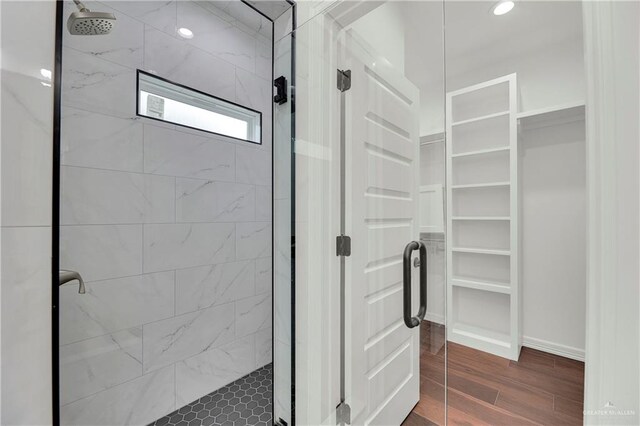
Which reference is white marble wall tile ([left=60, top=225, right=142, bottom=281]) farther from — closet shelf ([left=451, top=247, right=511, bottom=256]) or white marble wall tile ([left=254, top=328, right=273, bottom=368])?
closet shelf ([left=451, top=247, right=511, bottom=256])

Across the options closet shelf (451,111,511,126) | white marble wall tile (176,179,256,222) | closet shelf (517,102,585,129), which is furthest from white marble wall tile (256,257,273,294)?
closet shelf (517,102,585,129)

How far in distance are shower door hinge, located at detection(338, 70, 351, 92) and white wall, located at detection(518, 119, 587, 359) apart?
69.5 inches

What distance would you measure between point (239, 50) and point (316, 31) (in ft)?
3.65

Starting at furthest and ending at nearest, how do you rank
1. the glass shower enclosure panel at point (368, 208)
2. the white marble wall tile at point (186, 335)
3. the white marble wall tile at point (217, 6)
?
the white marble wall tile at point (217, 6) < the white marble wall tile at point (186, 335) < the glass shower enclosure panel at point (368, 208)

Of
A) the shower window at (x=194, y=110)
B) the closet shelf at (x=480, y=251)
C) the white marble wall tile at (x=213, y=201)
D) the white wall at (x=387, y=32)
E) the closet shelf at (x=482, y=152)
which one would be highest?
the white wall at (x=387, y=32)

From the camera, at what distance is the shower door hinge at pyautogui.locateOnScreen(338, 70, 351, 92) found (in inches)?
45.9

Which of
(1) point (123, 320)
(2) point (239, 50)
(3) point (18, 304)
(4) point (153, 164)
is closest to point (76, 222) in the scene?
(4) point (153, 164)

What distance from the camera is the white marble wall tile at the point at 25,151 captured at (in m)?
0.60

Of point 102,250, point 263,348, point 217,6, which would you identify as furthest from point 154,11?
point 263,348

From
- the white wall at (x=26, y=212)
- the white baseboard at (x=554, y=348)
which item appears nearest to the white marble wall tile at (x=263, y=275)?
the white wall at (x=26, y=212)

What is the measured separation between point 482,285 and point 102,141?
9.40 feet

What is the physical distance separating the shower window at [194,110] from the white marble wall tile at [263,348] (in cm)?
155

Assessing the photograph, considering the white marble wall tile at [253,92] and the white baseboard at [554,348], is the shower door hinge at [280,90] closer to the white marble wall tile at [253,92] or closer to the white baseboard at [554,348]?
the white marble wall tile at [253,92]

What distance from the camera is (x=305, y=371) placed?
45.3 inches
